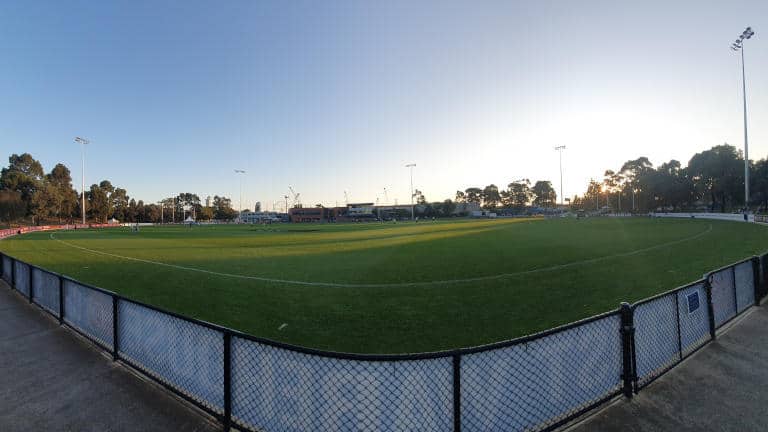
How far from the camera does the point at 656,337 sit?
4695 mm

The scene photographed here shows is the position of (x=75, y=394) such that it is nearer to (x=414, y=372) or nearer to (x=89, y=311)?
(x=89, y=311)

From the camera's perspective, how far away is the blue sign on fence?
17.4 feet

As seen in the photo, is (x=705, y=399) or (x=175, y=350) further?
(x=175, y=350)

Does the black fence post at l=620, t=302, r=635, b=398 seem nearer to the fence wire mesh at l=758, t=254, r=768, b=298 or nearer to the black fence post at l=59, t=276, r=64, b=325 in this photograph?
the fence wire mesh at l=758, t=254, r=768, b=298

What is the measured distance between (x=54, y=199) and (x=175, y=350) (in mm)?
117933

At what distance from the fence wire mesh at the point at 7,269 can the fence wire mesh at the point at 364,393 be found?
45.6 feet

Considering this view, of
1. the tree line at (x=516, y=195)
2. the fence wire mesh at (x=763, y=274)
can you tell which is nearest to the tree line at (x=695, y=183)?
the tree line at (x=516, y=195)

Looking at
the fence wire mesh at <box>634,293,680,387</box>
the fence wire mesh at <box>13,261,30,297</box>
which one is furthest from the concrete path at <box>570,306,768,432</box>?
the fence wire mesh at <box>13,261,30,297</box>

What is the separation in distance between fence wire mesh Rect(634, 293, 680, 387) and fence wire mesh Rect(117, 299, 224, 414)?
527 cm

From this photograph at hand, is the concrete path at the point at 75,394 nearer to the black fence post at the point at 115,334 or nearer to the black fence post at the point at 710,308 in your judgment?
the black fence post at the point at 115,334

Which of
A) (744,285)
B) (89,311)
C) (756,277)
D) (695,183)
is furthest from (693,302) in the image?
(695,183)

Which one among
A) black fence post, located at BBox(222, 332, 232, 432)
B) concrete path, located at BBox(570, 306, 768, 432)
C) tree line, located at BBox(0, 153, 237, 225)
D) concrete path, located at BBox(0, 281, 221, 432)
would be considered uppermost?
tree line, located at BBox(0, 153, 237, 225)

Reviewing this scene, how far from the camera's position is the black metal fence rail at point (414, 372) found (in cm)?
301

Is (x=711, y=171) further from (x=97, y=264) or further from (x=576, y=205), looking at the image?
(x=97, y=264)
